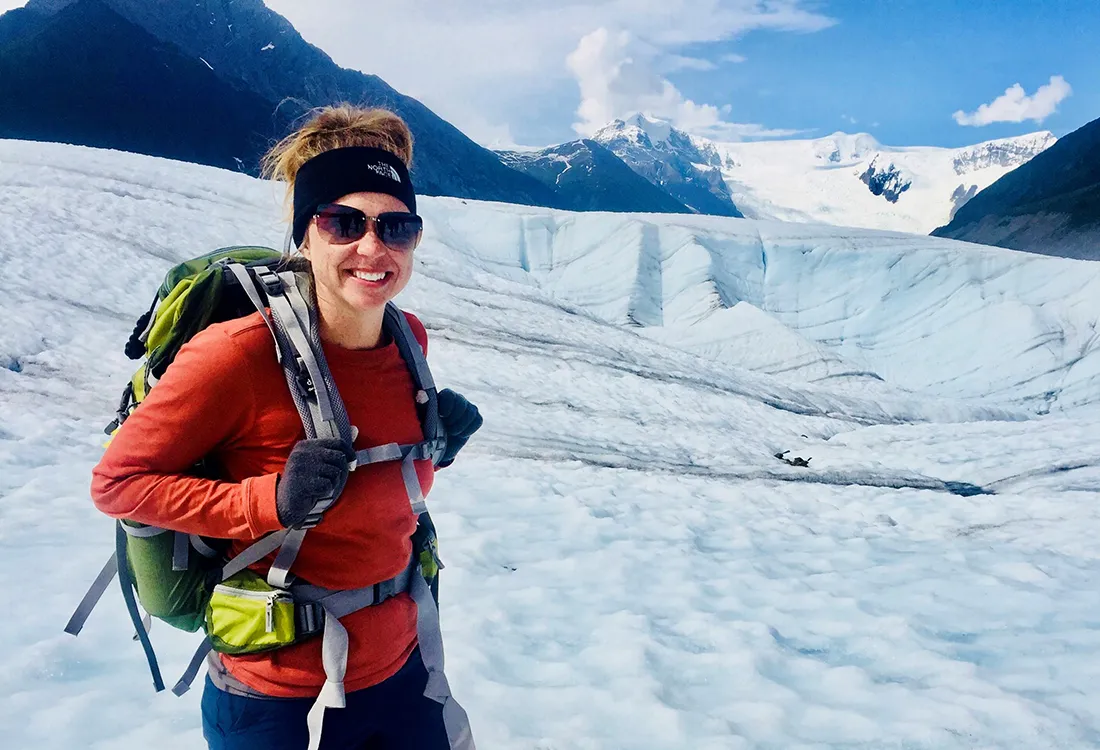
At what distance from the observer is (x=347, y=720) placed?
5.11 ft

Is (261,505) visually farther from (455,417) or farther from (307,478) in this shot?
(455,417)

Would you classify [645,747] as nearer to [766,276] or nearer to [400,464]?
[400,464]

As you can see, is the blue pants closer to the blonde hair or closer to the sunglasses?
the sunglasses

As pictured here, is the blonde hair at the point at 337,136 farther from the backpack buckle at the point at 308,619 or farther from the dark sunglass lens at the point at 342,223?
the backpack buckle at the point at 308,619

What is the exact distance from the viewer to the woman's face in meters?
1.53

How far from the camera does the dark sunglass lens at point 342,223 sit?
156 centimetres

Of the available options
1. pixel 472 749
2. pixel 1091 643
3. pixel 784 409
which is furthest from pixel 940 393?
pixel 472 749

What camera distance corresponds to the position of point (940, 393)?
17703mm

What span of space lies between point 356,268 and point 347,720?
106cm

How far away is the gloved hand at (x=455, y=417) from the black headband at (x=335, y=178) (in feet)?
1.90

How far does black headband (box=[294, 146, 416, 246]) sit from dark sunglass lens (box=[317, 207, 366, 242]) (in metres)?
0.04

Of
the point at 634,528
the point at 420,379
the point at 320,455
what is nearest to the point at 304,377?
the point at 320,455

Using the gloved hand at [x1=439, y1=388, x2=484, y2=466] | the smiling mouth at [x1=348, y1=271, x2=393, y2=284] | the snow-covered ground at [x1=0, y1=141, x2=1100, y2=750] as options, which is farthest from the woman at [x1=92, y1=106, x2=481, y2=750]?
the snow-covered ground at [x1=0, y1=141, x2=1100, y2=750]

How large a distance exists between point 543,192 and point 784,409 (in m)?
129
